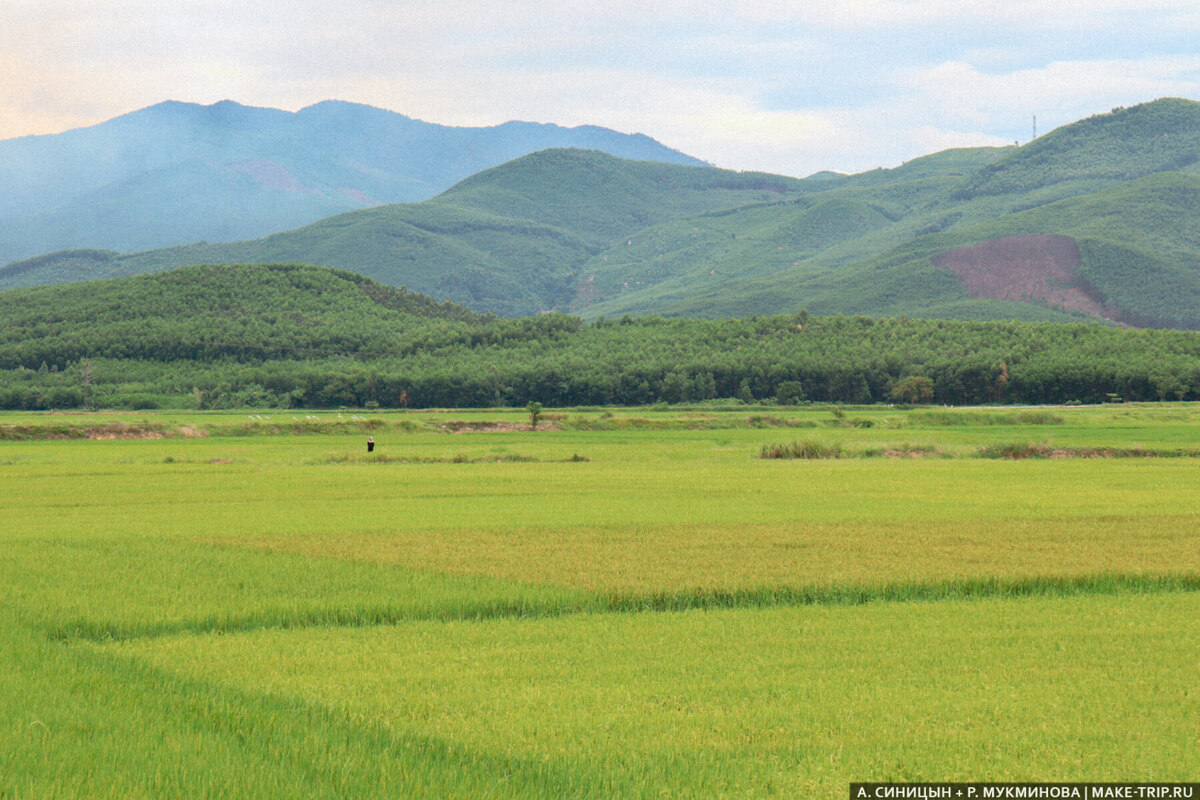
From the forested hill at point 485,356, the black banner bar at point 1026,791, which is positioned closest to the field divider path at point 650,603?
the black banner bar at point 1026,791

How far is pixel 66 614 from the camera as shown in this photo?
14188mm

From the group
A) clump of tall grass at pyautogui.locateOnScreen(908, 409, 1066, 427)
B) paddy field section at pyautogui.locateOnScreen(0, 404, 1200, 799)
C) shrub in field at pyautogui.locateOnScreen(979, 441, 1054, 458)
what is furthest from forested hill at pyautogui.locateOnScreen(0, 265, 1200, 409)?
paddy field section at pyautogui.locateOnScreen(0, 404, 1200, 799)

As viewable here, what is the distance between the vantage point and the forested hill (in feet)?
314

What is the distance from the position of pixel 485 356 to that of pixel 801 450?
71.5 m

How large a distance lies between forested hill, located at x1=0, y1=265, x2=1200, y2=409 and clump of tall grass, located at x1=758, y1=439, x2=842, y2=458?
44.2 metres

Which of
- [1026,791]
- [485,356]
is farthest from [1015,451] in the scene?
[485,356]

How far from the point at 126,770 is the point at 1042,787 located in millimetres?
7066

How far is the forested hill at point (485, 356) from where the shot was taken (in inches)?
3765

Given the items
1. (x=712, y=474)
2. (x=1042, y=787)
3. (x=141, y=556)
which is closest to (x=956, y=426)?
(x=712, y=474)

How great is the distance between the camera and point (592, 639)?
42.5 ft

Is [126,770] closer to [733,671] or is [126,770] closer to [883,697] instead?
[733,671]

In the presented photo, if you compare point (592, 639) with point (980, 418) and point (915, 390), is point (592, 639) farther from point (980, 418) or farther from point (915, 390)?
point (915, 390)

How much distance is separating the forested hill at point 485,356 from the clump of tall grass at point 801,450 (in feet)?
145

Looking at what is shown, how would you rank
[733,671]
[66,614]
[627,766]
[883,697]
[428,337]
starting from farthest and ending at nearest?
[428,337] → [66,614] → [733,671] → [883,697] → [627,766]
